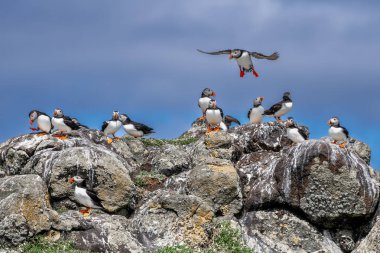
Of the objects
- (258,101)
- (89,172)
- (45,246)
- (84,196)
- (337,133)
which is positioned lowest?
(45,246)

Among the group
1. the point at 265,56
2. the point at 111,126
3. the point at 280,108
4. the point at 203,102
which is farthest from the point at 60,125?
the point at 265,56

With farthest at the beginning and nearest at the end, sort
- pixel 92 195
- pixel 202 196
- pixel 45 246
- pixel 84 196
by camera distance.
Result: 1. pixel 202 196
2. pixel 92 195
3. pixel 84 196
4. pixel 45 246

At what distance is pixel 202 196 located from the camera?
66.1 ft

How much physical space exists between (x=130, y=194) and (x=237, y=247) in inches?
164

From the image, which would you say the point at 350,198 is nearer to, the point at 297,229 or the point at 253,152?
the point at 297,229

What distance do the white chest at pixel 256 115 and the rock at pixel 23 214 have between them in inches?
399

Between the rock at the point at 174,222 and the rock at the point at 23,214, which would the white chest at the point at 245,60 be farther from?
the rock at the point at 23,214

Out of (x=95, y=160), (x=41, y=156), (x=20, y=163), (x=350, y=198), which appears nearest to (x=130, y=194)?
(x=95, y=160)

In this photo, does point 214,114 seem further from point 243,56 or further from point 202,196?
point 202,196

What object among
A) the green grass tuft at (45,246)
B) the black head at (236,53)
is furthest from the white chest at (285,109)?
the green grass tuft at (45,246)

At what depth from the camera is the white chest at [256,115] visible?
84.8ft

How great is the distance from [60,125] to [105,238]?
289 inches

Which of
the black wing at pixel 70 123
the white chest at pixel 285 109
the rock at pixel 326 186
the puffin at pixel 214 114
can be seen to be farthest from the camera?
the white chest at pixel 285 109

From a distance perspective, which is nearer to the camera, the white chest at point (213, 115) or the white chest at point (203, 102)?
the white chest at point (213, 115)
